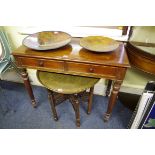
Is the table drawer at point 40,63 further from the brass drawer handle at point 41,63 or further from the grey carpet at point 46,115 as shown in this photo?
the grey carpet at point 46,115

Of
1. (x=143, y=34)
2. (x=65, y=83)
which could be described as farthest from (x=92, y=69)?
(x=143, y=34)

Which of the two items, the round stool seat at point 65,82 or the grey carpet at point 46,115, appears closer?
the round stool seat at point 65,82

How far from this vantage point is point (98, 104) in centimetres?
156

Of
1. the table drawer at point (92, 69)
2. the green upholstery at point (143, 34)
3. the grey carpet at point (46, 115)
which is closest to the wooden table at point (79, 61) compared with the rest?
the table drawer at point (92, 69)

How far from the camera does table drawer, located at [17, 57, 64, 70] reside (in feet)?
3.39

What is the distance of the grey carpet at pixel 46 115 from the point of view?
1368mm

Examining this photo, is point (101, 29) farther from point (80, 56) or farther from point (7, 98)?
point (7, 98)

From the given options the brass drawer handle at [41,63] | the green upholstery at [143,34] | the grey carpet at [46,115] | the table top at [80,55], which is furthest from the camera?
the grey carpet at [46,115]

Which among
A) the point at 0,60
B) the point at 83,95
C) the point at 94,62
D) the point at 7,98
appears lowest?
the point at 7,98

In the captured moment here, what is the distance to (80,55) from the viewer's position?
3.32 feet

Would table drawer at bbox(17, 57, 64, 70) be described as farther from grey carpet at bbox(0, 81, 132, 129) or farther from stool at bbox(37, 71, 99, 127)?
grey carpet at bbox(0, 81, 132, 129)

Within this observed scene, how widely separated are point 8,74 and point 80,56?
1.24m

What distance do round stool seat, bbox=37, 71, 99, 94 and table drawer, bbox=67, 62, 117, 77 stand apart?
4.0 inches
